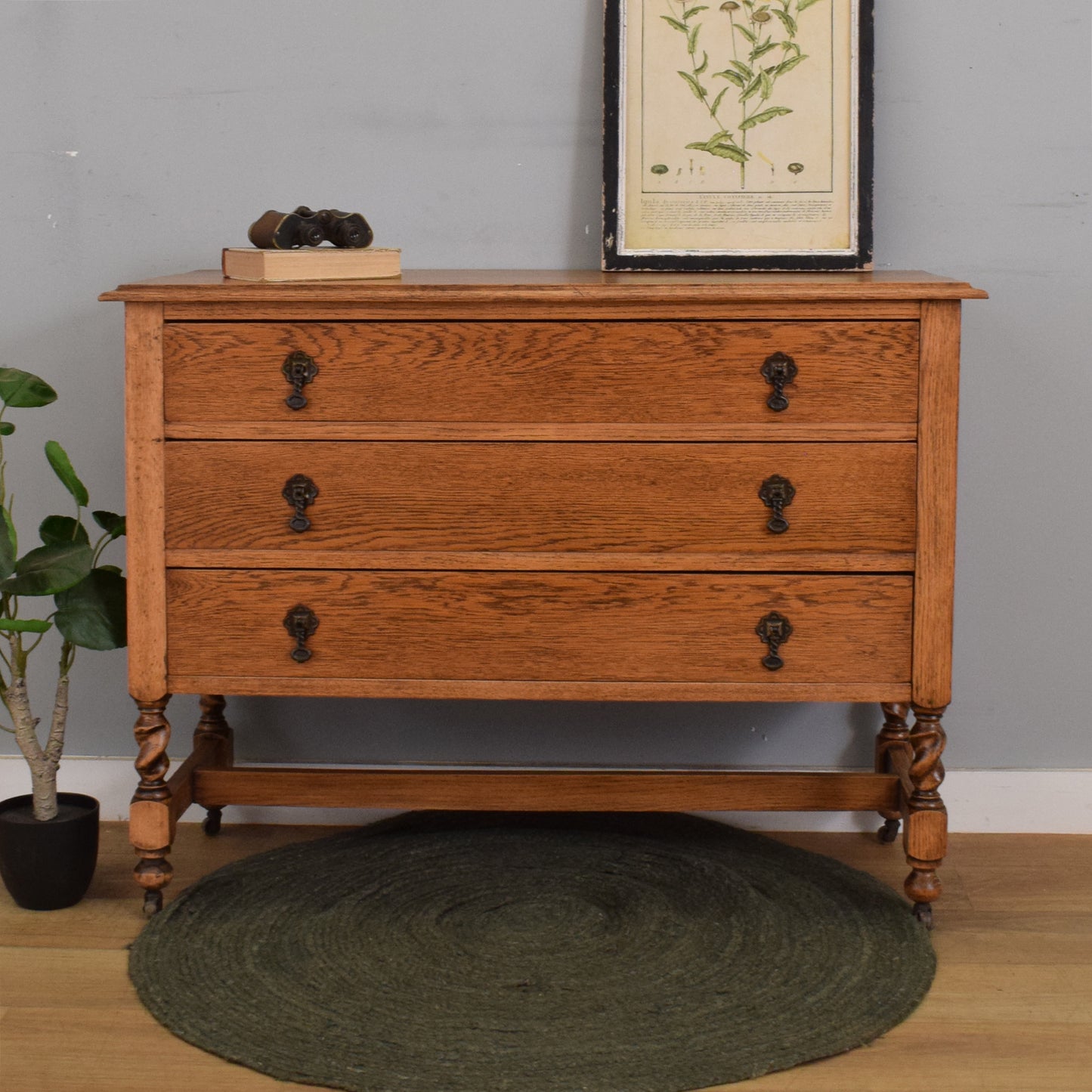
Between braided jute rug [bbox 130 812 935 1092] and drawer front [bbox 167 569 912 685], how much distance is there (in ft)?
1.52

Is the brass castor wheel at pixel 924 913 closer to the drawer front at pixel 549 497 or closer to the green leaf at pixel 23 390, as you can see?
the drawer front at pixel 549 497

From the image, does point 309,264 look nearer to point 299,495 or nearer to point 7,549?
point 299,495

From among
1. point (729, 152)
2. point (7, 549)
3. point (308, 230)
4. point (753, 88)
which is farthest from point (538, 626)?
point (753, 88)

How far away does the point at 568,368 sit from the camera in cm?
229

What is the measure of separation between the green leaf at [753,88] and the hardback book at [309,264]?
782 millimetres

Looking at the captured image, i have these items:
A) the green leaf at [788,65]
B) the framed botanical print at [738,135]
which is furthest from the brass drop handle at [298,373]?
the green leaf at [788,65]

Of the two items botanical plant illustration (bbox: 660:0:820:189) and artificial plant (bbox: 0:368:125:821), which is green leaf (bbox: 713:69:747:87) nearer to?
botanical plant illustration (bbox: 660:0:820:189)

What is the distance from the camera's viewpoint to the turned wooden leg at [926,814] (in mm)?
2385

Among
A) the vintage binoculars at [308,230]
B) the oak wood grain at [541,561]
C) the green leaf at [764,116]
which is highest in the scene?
the green leaf at [764,116]

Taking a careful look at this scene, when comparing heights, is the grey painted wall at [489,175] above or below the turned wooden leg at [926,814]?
above

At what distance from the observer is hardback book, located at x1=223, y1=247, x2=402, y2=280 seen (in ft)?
7.70

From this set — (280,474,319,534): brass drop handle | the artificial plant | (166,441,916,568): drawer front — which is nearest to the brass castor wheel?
(166,441,916,568): drawer front

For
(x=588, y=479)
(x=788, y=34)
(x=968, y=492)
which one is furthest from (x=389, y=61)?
(x=968, y=492)

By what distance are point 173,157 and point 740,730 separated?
1.67m
